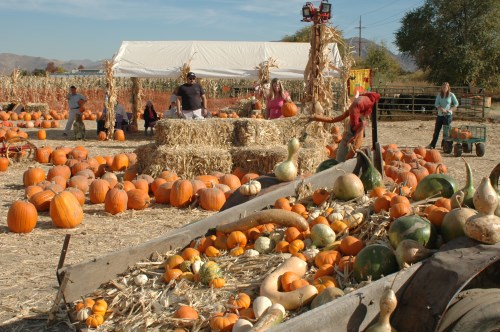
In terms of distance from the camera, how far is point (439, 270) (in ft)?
10.00

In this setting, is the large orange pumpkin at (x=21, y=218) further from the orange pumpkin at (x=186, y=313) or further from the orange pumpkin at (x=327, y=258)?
the orange pumpkin at (x=327, y=258)

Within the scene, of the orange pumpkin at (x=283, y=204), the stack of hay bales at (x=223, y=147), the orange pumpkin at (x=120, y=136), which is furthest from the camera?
the orange pumpkin at (x=120, y=136)

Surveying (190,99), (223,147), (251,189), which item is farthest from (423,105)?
(251,189)

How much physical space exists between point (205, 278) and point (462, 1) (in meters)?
37.6

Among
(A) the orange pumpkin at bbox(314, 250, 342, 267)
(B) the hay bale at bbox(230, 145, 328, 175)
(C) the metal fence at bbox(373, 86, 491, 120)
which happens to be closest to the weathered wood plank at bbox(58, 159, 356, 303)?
(A) the orange pumpkin at bbox(314, 250, 342, 267)

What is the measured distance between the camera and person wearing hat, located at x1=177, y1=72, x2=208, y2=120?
13102 mm

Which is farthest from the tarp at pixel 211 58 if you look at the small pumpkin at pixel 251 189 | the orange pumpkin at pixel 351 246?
the orange pumpkin at pixel 351 246

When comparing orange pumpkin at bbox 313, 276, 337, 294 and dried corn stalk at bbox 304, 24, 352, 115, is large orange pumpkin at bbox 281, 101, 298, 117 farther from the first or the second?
orange pumpkin at bbox 313, 276, 337, 294

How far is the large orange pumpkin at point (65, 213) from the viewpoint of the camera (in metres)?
7.45

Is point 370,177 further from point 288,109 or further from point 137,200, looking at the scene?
point 288,109

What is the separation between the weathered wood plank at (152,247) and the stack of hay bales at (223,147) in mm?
4833

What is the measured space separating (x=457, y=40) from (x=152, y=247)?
36053 millimetres

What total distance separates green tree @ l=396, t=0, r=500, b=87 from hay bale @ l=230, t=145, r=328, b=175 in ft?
87.4

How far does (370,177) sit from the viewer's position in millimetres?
5199
